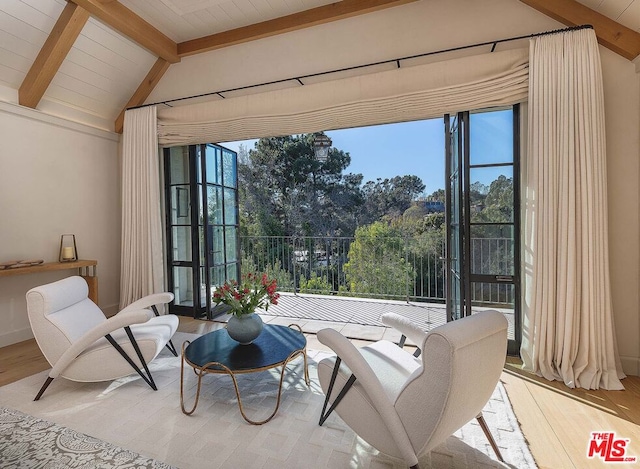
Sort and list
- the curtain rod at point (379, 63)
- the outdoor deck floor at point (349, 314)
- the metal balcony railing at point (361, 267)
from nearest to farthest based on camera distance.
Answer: the curtain rod at point (379, 63), the outdoor deck floor at point (349, 314), the metal balcony railing at point (361, 267)

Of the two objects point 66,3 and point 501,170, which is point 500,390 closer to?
point 501,170

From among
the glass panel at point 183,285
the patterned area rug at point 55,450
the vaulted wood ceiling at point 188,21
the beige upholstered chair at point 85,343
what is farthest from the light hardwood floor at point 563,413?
the vaulted wood ceiling at point 188,21

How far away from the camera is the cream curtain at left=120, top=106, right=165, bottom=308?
13.5 ft

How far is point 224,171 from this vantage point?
4539mm

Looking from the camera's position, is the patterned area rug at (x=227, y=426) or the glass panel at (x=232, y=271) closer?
the patterned area rug at (x=227, y=426)

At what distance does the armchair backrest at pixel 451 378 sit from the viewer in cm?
135

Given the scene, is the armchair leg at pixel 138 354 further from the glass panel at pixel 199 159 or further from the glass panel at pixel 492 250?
the glass panel at pixel 492 250

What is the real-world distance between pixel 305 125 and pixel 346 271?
11.0 ft

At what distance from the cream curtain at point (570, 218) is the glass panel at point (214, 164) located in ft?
11.4

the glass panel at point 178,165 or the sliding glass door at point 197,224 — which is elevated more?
the glass panel at point 178,165

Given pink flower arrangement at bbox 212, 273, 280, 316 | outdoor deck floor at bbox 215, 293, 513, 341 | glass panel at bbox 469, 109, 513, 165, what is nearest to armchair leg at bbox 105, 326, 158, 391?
pink flower arrangement at bbox 212, 273, 280, 316

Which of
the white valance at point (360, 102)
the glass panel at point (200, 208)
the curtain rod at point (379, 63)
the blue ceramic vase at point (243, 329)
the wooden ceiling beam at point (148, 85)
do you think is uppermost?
the wooden ceiling beam at point (148, 85)

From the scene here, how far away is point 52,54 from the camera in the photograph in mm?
3223

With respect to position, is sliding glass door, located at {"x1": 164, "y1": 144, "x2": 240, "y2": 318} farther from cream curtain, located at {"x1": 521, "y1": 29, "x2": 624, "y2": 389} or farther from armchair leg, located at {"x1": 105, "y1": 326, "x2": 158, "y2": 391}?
cream curtain, located at {"x1": 521, "y1": 29, "x2": 624, "y2": 389}
